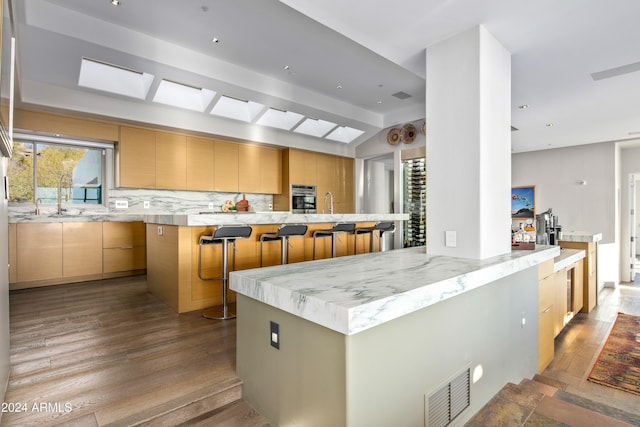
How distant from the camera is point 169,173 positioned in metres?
5.30

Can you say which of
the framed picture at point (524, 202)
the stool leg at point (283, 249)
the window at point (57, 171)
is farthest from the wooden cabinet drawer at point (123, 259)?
the framed picture at point (524, 202)

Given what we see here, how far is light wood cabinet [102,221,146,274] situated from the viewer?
4.71 metres

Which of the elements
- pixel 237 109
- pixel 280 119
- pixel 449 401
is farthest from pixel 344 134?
pixel 449 401

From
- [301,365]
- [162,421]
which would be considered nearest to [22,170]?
[162,421]

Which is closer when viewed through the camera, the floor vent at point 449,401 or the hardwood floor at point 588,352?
the floor vent at point 449,401

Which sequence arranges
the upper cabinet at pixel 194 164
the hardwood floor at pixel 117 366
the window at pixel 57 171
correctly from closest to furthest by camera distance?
1. the hardwood floor at pixel 117 366
2. the window at pixel 57 171
3. the upper cabinet at pixel 194 164

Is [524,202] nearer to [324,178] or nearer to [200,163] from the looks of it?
[324,178]

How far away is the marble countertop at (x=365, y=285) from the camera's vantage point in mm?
1170

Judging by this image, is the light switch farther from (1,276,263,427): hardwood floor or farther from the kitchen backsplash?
the kitchen backsplash

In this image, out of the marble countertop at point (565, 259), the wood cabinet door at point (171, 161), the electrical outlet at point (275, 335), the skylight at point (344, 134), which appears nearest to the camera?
the electrical outlet at point (275, 335)

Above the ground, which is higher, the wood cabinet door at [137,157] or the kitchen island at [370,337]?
the wood cabinet door at [137,157]

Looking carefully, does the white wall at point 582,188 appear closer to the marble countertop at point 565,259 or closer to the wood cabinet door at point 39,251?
the marble countertop at point 565,259

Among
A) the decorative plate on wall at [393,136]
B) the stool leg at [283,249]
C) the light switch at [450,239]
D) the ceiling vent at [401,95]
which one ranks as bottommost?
the stool leg at [283,249]

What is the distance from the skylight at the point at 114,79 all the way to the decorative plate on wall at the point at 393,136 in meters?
4.47
